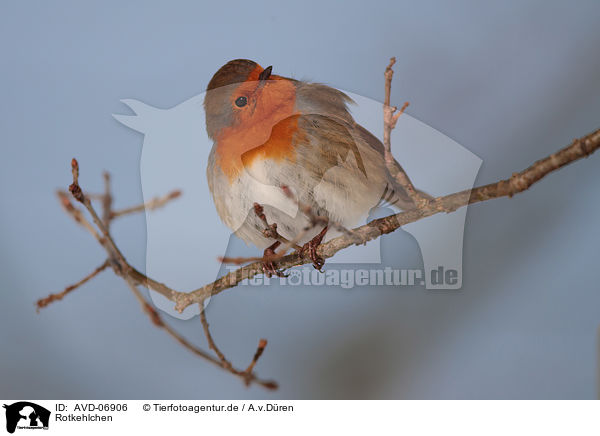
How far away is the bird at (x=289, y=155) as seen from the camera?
0.77m

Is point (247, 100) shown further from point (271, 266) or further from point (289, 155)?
point (271, 266)

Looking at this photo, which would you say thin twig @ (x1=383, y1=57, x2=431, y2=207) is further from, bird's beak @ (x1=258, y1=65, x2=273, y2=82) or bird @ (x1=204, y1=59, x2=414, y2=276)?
bird's beak @ (x1=258, y1=65, x2=273, y2=82)

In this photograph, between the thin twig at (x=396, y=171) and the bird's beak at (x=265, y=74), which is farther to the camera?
the bird's beak at (x=265, y=74)

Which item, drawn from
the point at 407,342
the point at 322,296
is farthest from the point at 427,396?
the point at 322,296

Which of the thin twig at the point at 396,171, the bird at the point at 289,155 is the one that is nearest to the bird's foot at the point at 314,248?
the bird at the point at 289,155

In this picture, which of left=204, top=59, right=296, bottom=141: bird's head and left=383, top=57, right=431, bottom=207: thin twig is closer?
left=383, top=57, right=431, bottom=207: thin twig

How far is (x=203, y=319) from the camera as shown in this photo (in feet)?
2.50

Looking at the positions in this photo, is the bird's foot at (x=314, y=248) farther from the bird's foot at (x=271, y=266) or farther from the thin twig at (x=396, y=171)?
the thin twig at (x=396, y=171)

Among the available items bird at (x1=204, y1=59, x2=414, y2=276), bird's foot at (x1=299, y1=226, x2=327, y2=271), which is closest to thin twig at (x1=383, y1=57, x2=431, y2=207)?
bird at (x1=204, y1=59, x2=414, y2=276)

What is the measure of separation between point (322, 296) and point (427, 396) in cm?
27

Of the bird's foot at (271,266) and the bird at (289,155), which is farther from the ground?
the bird at (289,155)


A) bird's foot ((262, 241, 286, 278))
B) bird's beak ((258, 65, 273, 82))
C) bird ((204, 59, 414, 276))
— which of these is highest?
bird's beak ((258, 65, 273, 82))

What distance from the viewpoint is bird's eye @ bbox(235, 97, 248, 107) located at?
769 millimetres

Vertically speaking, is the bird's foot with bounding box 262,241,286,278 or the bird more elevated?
the bird
